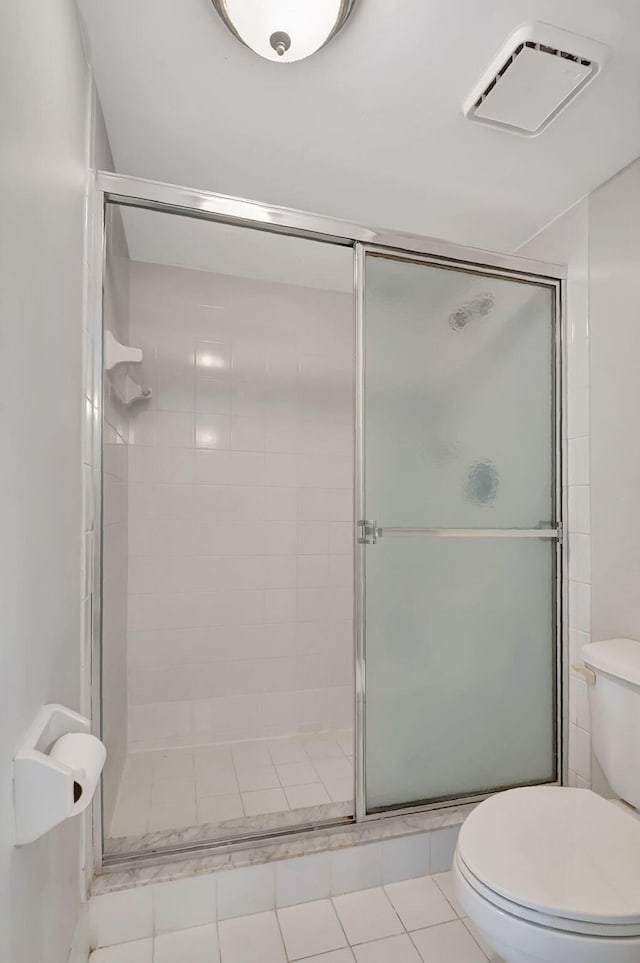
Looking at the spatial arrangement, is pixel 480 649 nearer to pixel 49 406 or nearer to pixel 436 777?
pixel 436 777

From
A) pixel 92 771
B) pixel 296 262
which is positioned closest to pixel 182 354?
pixel 296 262

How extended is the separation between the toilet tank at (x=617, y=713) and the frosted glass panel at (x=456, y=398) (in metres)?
0.51

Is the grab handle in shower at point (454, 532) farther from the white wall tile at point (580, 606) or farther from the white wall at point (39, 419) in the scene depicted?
the white wall at point (39, 419)

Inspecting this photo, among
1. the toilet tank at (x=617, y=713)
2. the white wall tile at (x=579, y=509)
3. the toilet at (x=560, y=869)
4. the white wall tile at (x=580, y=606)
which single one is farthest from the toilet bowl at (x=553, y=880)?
the white wall tile at (x=579, y=509)

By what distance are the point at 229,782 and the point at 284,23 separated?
7.94 ft

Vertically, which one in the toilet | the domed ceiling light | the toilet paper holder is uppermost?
the domed ceiling light

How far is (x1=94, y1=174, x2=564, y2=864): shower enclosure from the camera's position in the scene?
1709 millimetres

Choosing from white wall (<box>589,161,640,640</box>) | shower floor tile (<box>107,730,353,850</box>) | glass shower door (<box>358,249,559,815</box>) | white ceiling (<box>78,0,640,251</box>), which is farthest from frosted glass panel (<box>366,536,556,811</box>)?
white ceiling (<box>78,0,640,251</box>)

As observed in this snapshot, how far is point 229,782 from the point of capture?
214 centimetres

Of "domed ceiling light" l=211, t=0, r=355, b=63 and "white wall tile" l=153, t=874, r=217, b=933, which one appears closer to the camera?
"domed ceiling light" l=211, t=0, r=355, b=63

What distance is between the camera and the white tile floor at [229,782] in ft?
6.18

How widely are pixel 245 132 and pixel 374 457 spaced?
1.04 metres

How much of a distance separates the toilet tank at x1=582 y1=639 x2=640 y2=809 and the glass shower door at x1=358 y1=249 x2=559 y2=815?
343 millimetres

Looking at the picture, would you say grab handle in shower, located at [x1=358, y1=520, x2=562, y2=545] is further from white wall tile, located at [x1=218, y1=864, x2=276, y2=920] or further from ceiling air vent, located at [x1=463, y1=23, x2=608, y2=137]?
ceiling air vent, located at [x1=463, y1=23, x2=608, y2=137]
